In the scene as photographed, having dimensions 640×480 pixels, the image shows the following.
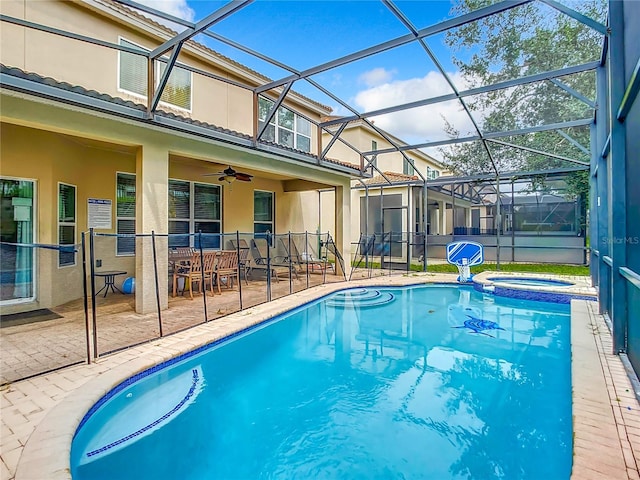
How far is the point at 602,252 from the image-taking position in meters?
5.94

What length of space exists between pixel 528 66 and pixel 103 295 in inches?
599

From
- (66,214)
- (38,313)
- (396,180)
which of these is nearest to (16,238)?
(66,214)

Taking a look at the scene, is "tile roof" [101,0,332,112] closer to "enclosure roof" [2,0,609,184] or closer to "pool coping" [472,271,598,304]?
"enclosure roof" [2,0,609,184]

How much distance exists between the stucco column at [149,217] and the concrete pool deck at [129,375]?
4.64 ft

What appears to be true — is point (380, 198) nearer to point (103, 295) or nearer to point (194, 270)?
point (194, 270)

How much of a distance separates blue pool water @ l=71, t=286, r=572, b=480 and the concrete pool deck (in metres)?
0.21

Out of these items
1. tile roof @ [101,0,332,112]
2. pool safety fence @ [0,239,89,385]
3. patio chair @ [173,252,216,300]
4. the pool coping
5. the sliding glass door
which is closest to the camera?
pool safety fence @ [0,239,89,385]

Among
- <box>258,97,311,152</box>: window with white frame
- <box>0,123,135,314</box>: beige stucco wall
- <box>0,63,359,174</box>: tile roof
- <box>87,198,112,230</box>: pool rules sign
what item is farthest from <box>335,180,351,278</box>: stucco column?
<box>87,198,112,230</box>: pool rules sign

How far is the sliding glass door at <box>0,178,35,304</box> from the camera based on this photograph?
4.56 meters

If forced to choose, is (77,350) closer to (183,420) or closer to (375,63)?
(183,420)

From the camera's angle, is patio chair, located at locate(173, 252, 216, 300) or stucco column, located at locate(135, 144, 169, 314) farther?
patio chair, located at locate(173, 252, 216, 300)

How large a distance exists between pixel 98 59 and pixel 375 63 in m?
5.41

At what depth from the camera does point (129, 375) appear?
147 inches

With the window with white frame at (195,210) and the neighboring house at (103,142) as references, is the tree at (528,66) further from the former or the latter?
the window with white frame at (195,210)
